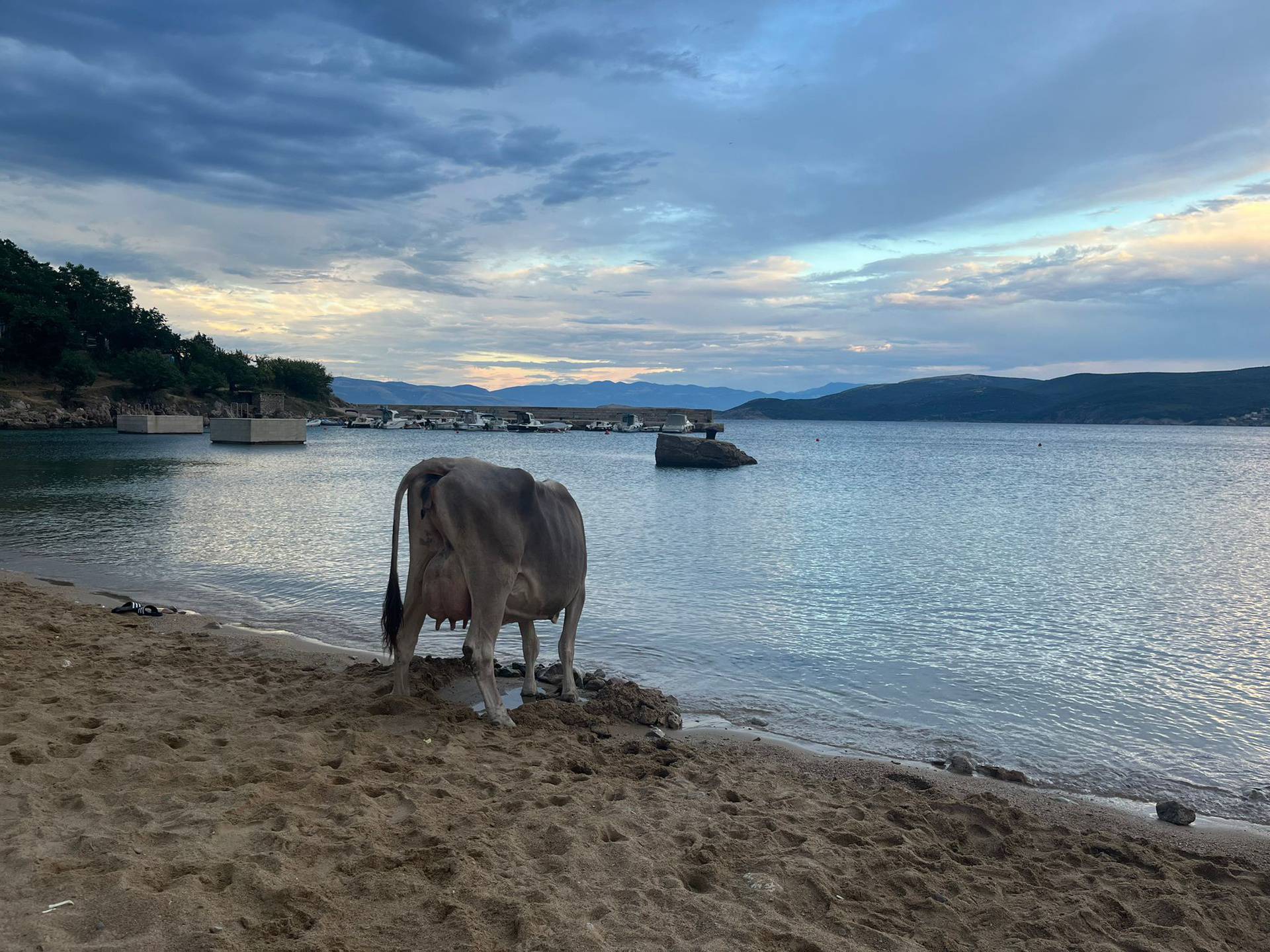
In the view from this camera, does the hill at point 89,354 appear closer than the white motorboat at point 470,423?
Yes

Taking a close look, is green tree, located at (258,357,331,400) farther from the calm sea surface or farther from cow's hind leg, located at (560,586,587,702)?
cow's hind leg, located at (560,586,587,702)

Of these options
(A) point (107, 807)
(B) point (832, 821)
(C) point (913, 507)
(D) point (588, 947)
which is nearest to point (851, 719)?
(B) point (832, 821)

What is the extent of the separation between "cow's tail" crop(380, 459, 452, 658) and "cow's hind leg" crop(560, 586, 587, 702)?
162 centimetres

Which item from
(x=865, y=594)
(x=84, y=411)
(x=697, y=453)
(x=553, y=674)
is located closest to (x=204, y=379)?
(x=84, y=411)

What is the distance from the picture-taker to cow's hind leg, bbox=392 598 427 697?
742cm

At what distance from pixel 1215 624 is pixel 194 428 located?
3728 inches

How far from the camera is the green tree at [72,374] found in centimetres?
9069

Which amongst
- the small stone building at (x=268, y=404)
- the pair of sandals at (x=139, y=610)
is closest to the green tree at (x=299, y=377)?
the small stone building at (x=268, y=404)

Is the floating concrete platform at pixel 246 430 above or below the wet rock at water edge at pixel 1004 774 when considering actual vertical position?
→ above

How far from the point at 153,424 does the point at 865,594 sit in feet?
283

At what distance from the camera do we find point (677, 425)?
424 ft

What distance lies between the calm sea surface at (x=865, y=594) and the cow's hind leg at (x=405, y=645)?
297 centimetres

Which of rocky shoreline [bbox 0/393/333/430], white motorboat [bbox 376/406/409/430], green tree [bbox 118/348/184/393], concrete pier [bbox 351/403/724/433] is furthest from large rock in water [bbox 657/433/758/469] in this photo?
concrete pier [bbox 351/403/724/433]

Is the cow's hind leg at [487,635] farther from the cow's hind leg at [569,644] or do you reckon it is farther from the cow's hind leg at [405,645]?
the cow's hind leg at [569,644]
